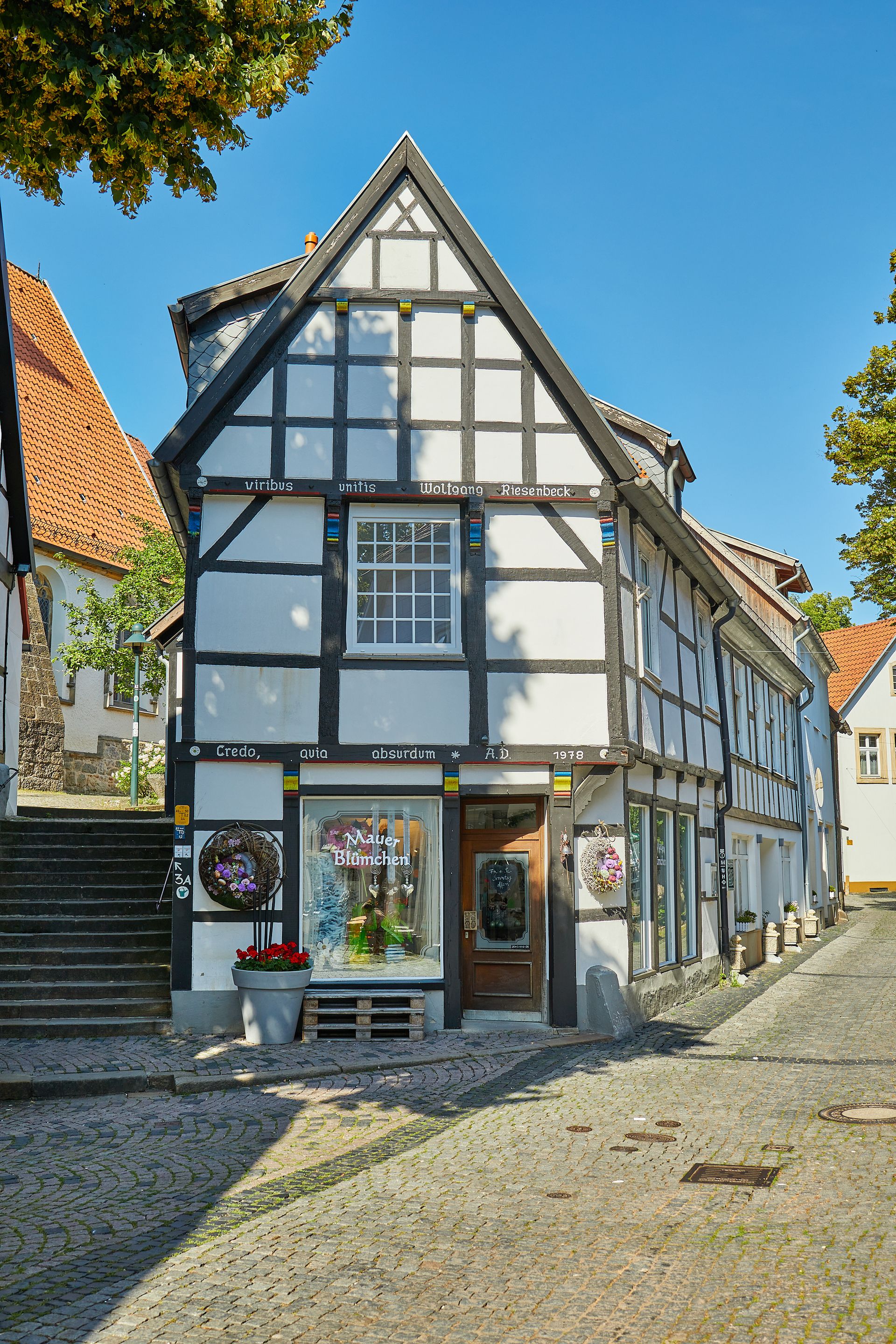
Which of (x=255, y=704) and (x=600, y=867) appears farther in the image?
(x=600, y=867)

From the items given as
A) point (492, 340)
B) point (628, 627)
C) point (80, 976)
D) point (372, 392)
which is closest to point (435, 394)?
point (372, 392)

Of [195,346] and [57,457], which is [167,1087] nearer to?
[195,346]

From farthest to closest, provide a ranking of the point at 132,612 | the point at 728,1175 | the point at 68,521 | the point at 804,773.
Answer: the point at 804,773 < the point at 68,521 < the point at 132,612 < the point at 728,1175

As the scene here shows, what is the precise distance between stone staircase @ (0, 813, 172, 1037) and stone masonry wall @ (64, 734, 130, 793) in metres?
11.7

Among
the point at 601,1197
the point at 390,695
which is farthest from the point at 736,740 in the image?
the point at 601,1197

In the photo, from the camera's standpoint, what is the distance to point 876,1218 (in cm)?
605

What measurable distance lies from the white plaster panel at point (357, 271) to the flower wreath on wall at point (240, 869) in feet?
19.9

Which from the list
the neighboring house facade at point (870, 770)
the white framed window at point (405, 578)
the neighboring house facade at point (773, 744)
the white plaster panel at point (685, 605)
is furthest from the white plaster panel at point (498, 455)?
the neighboring house facade at point (870, 770)

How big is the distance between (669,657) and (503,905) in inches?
176

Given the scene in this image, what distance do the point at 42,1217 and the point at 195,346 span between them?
1015cm

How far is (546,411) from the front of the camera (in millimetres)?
13359

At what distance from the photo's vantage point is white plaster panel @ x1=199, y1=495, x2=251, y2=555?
12.8m

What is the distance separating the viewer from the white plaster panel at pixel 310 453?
13.0 meters

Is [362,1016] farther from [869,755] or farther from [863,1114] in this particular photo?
[869,755]
